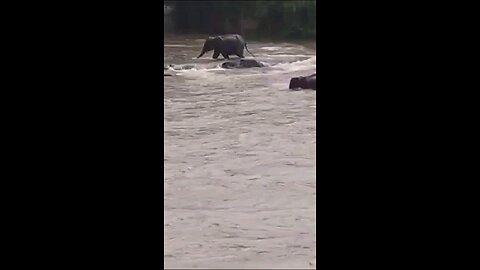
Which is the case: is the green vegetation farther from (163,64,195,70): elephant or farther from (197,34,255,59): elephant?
(163,64,195,70): elephant

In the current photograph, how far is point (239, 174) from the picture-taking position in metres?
3.10

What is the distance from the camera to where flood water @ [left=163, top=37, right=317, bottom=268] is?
2127 mm

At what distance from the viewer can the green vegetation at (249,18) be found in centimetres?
1038

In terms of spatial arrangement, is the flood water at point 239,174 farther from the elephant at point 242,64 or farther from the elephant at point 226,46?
the elephant at point 226,46

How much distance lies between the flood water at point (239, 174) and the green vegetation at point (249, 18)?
4.18 meters

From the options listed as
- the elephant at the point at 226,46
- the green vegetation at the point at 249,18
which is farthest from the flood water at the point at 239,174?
the green vegetation at the point at 249,18

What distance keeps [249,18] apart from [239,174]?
26.2 ft

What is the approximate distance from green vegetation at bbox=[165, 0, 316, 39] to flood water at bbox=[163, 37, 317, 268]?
13.7ft

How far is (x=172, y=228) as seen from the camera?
7.64 ft

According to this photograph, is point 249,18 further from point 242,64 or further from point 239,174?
point 239,174

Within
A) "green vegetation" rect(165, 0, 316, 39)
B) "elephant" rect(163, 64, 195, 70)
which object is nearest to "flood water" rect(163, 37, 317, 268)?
"elephant" rect(163, 64, 195, 70)

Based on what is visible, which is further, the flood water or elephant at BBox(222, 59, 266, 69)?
elephant at BBox(222, 59, 266, 69)
